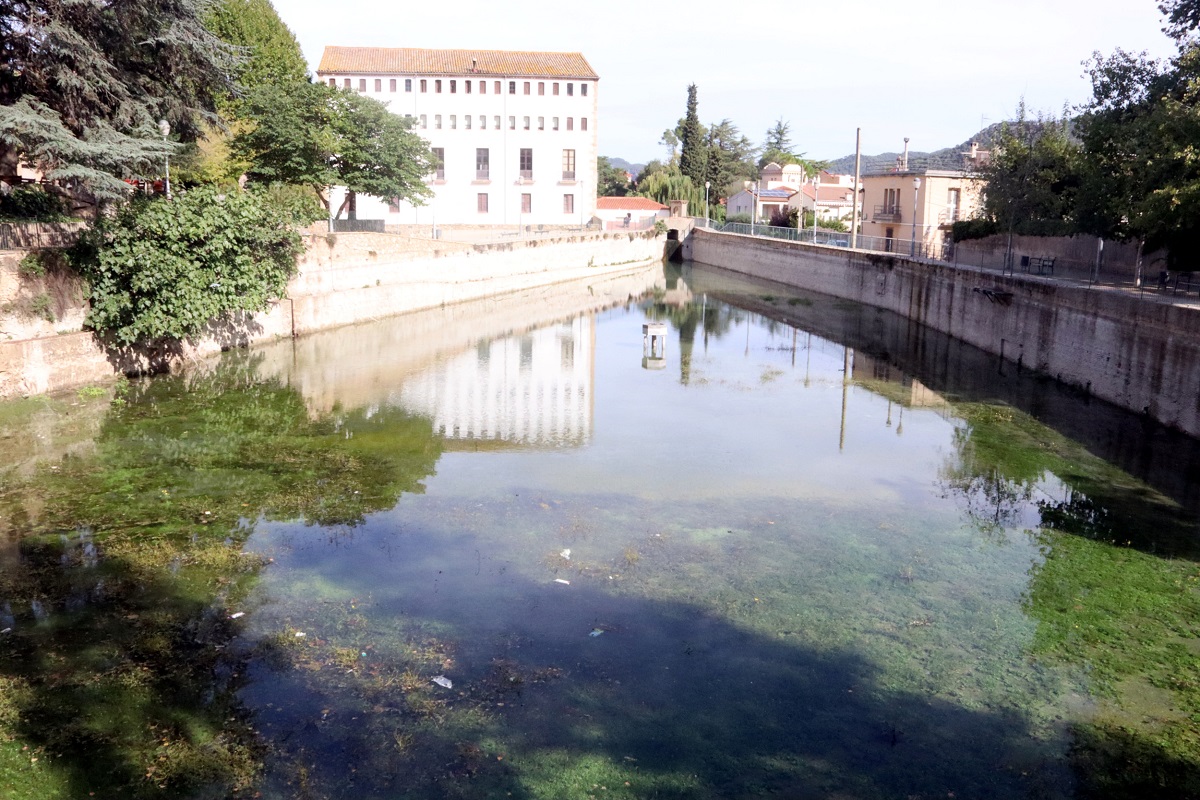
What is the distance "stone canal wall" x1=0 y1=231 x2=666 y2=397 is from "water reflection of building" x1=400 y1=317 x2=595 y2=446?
5.43 metres

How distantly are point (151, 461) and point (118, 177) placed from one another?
873 cm

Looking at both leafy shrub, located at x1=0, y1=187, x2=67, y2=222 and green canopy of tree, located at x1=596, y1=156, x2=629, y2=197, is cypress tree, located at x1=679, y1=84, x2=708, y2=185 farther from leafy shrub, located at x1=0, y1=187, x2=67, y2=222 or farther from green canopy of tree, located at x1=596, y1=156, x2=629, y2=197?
leafy shrub, located at x1=0, y1=187, x2=67, y2=222

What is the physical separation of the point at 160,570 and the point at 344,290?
2219 cm

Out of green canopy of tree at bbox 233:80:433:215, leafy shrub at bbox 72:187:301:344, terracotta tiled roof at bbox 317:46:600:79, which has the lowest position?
leafy shrub at bbox 72:187:301:344

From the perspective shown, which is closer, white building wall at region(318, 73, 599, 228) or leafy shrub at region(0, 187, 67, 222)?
leafy shrub at region(0, 187, 67, 222)

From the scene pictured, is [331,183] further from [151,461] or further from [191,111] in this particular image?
[151,461]

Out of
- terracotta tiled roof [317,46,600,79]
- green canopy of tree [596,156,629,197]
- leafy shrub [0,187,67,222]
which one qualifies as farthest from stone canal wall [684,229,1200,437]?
green canopy of tree [596,156,629,197]

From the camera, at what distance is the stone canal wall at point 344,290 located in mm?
20344

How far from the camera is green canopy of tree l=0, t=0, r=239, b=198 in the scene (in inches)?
807

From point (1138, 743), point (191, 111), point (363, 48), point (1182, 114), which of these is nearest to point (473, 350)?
point (191, 111)

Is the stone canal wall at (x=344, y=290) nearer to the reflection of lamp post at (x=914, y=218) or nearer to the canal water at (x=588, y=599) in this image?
the canal water at (x=588, y=599)

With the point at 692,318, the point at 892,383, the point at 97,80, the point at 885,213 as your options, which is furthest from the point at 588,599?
the point at 885,213

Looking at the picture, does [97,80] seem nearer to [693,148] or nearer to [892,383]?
[892,383]

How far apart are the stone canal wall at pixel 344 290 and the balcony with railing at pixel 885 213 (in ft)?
50.7
